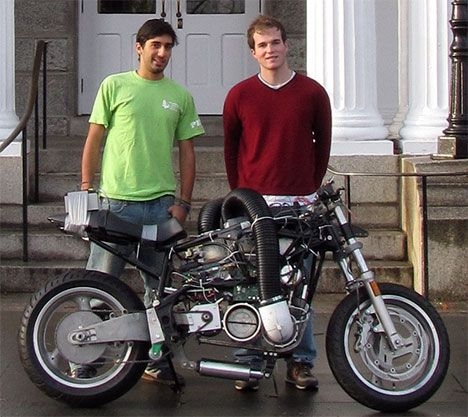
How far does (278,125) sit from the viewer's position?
19.8 feet

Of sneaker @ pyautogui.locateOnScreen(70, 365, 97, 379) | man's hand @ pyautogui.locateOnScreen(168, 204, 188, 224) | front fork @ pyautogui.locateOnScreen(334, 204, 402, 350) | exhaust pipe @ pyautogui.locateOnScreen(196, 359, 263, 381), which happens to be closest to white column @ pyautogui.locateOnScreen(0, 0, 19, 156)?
man's hand @ pyautogui.locateOnScreen(168, 204, 188, 224)

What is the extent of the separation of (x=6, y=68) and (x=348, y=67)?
8.95ft

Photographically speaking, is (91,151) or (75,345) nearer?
(75,345)

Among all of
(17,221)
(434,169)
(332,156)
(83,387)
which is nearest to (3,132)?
(17,221)

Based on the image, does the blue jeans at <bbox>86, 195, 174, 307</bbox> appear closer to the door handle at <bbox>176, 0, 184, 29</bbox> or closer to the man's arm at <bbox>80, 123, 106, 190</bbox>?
the man's arm at <bbox>80, 123, 106, 190</bbox>

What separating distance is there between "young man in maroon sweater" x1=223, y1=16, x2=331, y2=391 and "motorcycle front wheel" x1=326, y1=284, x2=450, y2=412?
36cm

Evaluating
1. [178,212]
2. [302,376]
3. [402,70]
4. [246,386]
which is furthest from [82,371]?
[402,70]

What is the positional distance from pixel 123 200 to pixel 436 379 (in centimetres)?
187

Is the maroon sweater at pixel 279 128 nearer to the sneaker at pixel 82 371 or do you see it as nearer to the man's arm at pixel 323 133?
the man's arm at pixel 323 133

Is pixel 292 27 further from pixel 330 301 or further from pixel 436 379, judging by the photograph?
pixel 436 379

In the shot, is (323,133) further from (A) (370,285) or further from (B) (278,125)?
(A) (370,285)

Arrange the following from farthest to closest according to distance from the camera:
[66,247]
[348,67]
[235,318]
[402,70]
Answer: [402,70] → [348,67] → [66,247] → [235,318]

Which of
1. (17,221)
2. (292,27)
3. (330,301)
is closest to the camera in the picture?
(330,301)

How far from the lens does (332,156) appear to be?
9.26m
